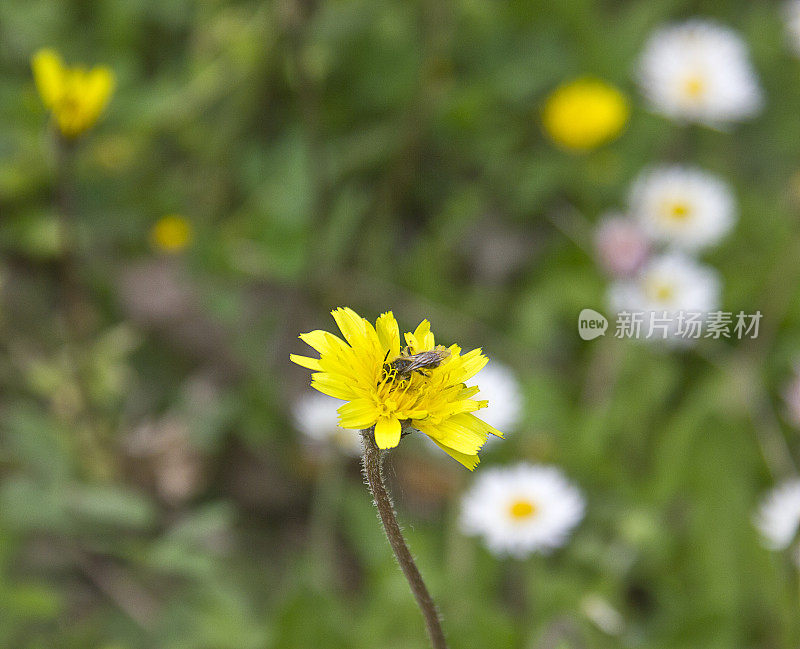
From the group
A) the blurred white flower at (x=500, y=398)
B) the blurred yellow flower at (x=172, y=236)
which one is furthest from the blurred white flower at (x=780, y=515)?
the blurred yellow flower at (x=172, y=236)

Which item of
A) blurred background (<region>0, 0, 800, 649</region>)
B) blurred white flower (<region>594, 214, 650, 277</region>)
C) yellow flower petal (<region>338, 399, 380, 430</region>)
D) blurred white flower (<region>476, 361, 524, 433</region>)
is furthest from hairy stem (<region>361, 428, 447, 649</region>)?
blurred white flower (<region>594, 214, 650, 277</region>)

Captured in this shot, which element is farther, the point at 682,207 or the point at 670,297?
the point at 682,207

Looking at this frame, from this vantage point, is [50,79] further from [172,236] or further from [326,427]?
[326,427]

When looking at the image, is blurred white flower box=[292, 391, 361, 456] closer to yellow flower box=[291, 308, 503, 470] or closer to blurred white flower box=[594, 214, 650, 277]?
blurred white flower box=[594, 214, 650, 277]

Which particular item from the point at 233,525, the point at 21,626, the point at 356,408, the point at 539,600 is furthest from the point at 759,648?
the point at 21,626

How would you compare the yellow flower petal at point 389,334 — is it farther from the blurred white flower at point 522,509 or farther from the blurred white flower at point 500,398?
the blurred white flower at point 500,398

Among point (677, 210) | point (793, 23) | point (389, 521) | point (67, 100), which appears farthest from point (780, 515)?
point (793, 23)

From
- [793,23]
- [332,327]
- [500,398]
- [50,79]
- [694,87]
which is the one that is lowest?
[500,398]
